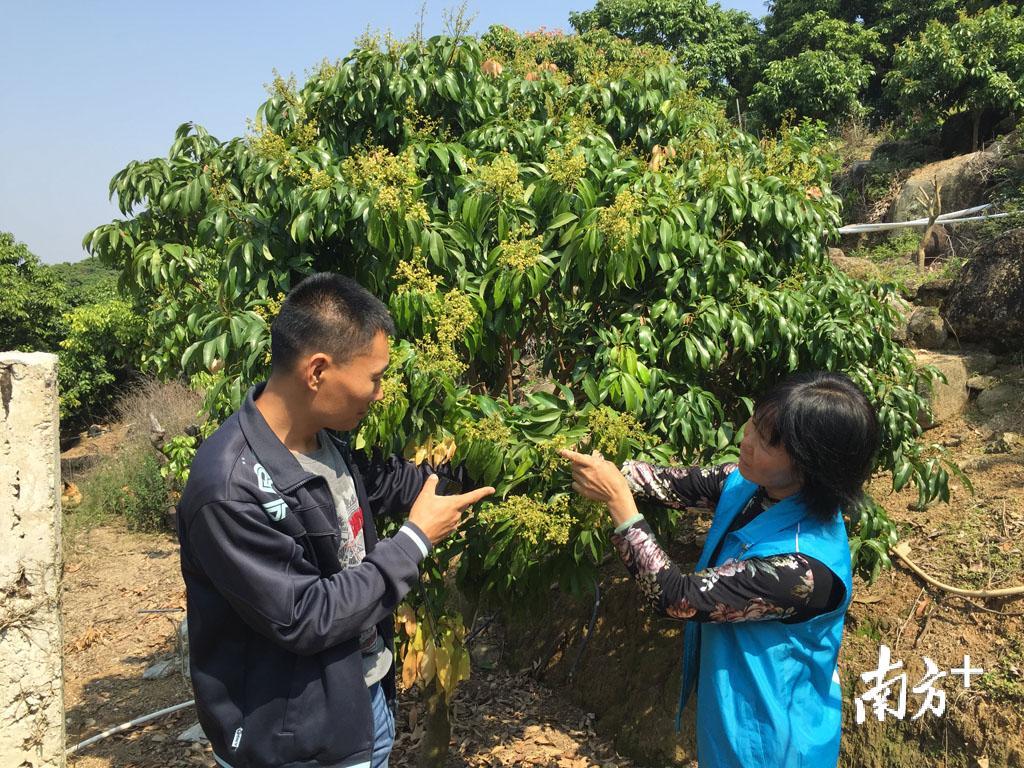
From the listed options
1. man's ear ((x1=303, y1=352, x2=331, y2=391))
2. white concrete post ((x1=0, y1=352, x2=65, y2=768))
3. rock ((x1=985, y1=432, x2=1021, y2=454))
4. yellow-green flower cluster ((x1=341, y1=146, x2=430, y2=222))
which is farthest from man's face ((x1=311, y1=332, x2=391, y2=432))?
Answer: rock ((x1=985, y1=432, x2=1021, y2=454))

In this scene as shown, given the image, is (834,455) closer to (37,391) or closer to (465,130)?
(465,130)

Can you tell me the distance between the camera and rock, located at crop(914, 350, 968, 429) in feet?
19.8

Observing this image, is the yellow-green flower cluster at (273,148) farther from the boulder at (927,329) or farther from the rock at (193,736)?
the boulder at (927,329)

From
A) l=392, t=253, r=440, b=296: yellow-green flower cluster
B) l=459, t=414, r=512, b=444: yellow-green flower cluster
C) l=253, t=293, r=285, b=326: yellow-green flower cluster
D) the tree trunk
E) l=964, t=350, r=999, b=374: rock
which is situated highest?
l=392, t=253, r=440, b=296: yellow-green flower cluster

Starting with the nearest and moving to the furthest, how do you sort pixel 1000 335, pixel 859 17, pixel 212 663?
pixel 212 663 → pixel 1000 335 → pixel 859 17

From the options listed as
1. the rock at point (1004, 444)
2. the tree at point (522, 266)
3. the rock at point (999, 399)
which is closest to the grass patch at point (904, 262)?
the rock at point (999, 399)

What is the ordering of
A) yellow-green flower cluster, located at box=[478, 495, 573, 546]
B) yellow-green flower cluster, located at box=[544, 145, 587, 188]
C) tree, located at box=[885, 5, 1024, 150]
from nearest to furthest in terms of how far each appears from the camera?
1. yellow-green flower cluster, located at box=[478, 495, 573, 546]
2. yellow-green flower cluster, located at box=[544, 145, 587, 188]
3. tree, located at box=[885, 5, 1024, 150]

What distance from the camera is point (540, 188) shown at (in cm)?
288

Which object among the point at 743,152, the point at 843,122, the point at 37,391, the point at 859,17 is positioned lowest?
the point at 37,391

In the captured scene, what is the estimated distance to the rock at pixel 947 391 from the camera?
19.8 ft

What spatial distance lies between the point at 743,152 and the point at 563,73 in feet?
3.15

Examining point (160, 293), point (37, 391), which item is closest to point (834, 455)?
point (37, 391)

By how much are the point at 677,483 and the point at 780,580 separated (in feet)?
2.02

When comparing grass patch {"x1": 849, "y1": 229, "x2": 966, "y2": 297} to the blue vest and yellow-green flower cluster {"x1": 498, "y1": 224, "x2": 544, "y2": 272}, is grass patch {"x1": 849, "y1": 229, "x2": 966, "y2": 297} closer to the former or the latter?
yellow-green flower cluster {"x1": 498, "y1": 224, "x2": 544, "y2": 272}
